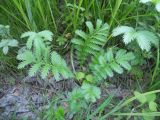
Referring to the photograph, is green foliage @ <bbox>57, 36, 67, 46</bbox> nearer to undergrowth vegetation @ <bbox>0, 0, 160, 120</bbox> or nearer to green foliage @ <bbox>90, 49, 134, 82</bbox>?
undergrowth vegetation @ <bbox>0, 0, 160, 120</bbox>

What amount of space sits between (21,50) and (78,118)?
0.45 metres

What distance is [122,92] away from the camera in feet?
5.72

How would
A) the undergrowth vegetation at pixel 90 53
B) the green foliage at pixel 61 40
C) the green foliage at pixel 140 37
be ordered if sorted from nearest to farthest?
the green foliage at pixel 140 37 < the undergrowth vegetation at pixel 90 53 < the green foliage at pixel 61 40

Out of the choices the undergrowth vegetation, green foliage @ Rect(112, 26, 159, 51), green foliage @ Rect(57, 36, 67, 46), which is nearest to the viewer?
green foliage @ Rect(112, 26, 159, 51)

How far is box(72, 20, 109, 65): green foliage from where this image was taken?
157 centimetres

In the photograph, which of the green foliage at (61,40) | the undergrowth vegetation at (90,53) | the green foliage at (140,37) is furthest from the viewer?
the green foliage at (61,40)

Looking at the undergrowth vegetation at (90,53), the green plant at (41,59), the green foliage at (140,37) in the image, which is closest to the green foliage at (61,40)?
the undergrowth vegetation at (90,53)

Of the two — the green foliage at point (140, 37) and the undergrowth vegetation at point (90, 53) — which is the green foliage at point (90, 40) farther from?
the green foliage at point (140, 37)

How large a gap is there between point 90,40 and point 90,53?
0.07 metres

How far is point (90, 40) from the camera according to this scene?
1.59 m

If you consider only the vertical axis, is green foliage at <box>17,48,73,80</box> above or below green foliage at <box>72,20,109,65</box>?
below

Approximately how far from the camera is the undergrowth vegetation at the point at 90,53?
152 cm

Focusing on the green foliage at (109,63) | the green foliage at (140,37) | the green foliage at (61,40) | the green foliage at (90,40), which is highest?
the green foliage at (61,40)

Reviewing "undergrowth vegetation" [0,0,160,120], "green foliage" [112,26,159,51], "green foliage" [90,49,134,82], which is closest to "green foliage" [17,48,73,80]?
"undergrowth vegetation" [0,0,160,120]
